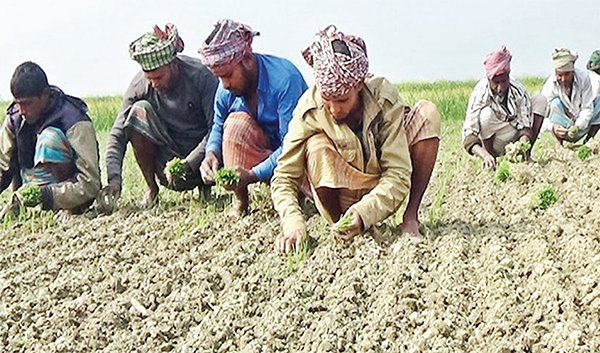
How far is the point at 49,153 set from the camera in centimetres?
537

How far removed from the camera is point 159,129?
558 centimetres

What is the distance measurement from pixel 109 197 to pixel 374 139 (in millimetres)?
2116

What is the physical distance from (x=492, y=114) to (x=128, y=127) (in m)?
2.65

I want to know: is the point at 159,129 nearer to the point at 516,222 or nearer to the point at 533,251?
the point at 516,222

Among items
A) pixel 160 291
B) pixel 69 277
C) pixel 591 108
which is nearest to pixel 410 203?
pixel 160 291

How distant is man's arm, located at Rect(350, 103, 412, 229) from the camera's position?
398cm

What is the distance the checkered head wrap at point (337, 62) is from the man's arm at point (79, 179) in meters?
1.92

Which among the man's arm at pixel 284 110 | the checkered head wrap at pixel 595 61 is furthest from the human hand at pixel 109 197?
the checkered head wrap at pixel 595 61

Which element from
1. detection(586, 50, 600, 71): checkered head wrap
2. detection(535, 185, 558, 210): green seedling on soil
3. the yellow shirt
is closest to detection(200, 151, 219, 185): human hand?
the yellow shirt

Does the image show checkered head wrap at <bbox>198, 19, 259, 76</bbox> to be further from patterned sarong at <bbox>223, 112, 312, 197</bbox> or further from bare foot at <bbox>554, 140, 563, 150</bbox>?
bare foot at <bbox>554, 140, 563, 150</bbox>

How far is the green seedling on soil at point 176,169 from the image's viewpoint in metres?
5.19

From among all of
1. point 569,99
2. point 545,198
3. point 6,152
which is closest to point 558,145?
point 569,99

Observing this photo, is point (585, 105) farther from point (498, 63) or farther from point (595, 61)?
point (498, 63)

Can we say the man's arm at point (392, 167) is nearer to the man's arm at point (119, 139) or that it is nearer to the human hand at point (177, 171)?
the human hand at point (177, 171)
